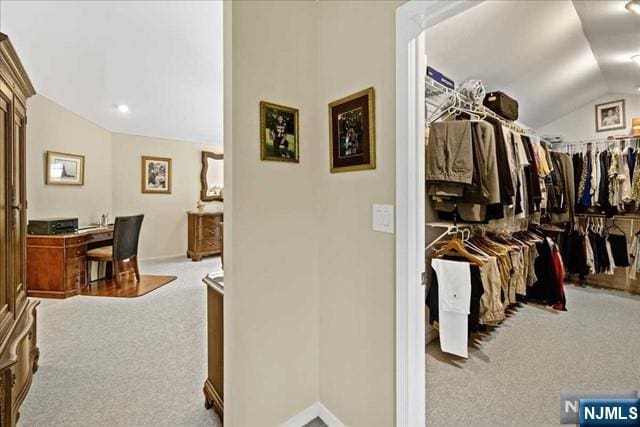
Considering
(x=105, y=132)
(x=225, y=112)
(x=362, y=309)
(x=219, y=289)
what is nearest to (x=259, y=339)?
(x=219, y=289)

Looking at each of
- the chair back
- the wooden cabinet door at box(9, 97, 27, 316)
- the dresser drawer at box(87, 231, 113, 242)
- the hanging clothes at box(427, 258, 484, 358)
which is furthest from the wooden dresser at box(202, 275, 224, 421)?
the dresser drawer at box(87, 231, 113, 242)

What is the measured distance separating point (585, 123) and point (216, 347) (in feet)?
18.0

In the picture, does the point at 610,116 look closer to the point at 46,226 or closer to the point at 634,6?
the point at 634,6

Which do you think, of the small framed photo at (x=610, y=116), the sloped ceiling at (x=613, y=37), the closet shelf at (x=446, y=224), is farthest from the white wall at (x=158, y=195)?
the small framed photo at (x=610, y=116)

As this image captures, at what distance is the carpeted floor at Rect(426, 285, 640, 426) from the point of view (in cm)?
175

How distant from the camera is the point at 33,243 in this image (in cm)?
358

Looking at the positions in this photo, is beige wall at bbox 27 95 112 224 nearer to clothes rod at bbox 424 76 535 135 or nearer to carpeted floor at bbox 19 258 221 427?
carpeted floor at bbox 19 258 221 427

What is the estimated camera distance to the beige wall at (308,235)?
4.38 ft

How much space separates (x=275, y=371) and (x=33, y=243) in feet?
12.5

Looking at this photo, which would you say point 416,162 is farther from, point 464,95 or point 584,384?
point 584,384

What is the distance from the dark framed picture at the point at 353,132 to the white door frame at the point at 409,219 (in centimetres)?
15

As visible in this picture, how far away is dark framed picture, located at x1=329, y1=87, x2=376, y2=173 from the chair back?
3.45m

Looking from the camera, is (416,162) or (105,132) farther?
(105,132)

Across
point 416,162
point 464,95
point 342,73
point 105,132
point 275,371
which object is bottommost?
point 275,371
